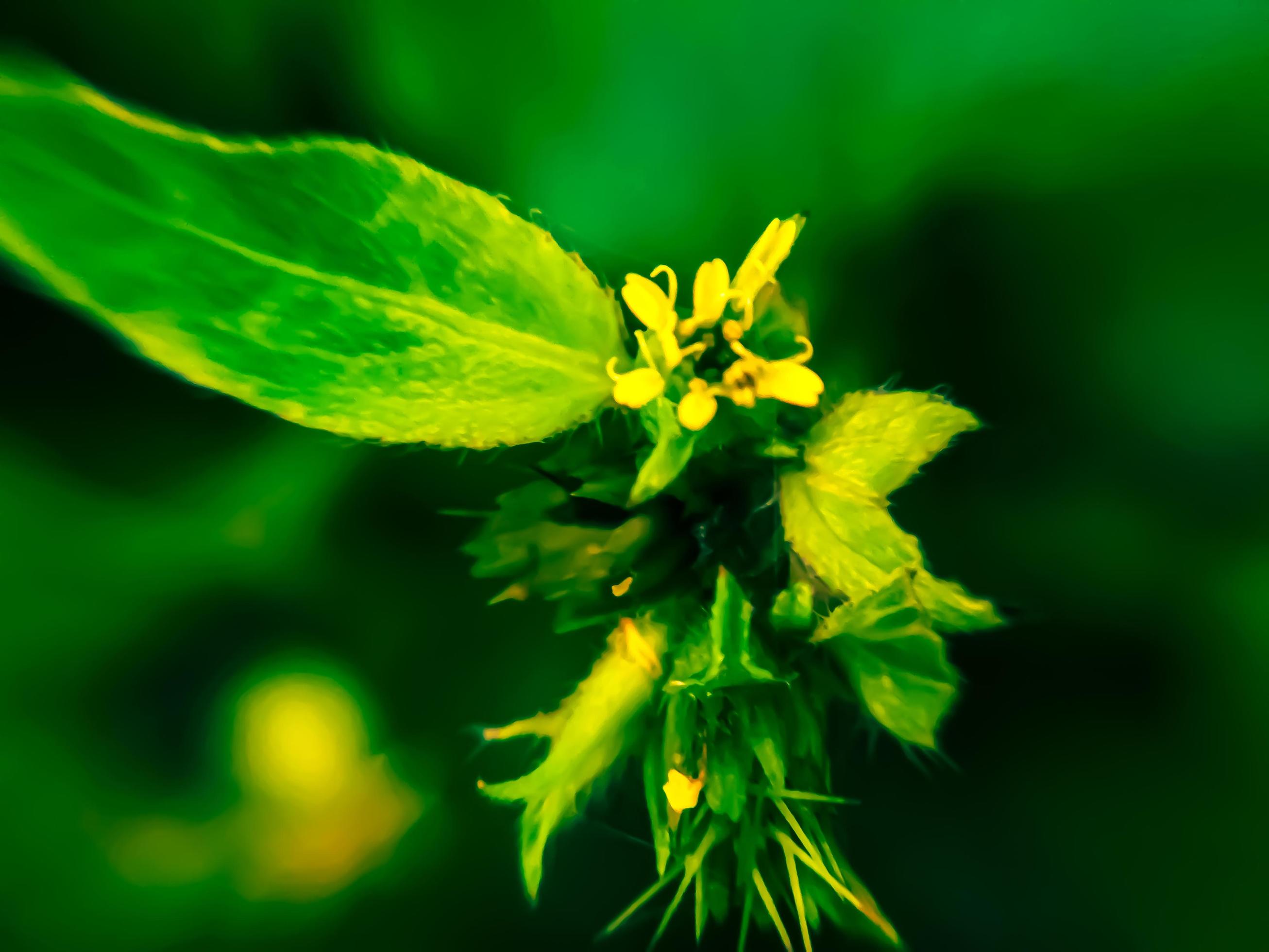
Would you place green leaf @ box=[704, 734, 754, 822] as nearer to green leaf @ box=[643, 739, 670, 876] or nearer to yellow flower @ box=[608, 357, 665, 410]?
green leaf @ box=[643, 739, 670, 876]

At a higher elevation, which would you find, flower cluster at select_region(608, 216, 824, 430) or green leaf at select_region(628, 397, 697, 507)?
flower cluster at select_region(608, 216, 824, 430)

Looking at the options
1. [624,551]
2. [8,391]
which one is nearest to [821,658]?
[624,551]

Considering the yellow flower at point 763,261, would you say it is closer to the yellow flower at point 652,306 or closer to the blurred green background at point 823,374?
the yellow flower at point 652,306

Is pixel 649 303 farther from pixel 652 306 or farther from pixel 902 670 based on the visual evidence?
pixel 902 670

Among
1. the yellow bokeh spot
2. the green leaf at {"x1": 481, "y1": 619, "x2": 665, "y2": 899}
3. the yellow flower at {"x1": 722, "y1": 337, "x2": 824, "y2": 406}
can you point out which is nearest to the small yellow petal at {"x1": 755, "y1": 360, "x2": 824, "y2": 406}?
the yellow flower at {"x1": 722, "y1": 337, "x2": 824, "y2": 406}

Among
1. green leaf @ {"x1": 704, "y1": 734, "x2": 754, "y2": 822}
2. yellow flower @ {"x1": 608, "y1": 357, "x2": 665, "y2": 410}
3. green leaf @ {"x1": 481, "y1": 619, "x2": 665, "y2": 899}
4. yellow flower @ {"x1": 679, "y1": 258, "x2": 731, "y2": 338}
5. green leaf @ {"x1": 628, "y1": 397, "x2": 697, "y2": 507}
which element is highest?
yellow flower @ {"x1": 679, "y1": 258, "x2": 731, "y2": 338}

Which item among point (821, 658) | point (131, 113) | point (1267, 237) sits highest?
point (131, 113)

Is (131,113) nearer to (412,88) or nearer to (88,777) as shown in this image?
(412,88)
